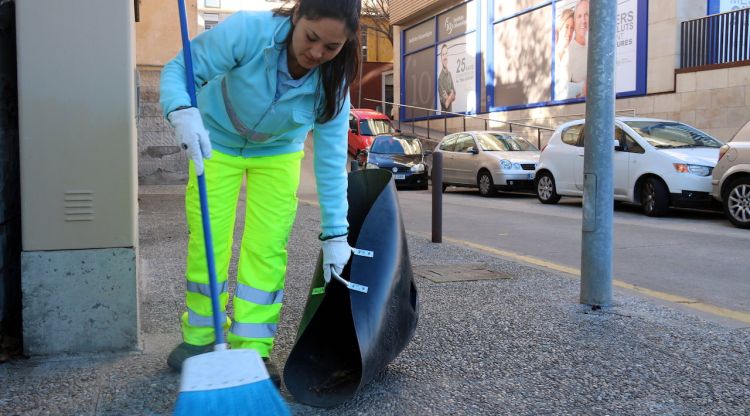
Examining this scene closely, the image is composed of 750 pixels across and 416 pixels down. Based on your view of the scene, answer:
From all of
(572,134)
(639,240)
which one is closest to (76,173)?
(639,240)

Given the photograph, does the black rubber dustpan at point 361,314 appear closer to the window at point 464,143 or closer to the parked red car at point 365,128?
the window at point 464,143

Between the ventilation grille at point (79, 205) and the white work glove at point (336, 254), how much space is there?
0.99m

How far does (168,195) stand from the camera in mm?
11766

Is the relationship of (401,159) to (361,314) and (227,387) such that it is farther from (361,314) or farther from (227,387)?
(227,387)

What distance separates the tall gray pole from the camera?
13.1ft

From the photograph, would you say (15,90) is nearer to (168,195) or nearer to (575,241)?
(575,241)

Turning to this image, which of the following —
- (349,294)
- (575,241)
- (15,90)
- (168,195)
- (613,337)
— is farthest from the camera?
(168,195)

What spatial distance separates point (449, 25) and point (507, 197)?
1329 cm

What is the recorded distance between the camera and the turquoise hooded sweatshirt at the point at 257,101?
2.58 m

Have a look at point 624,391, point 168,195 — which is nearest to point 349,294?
point 624,391

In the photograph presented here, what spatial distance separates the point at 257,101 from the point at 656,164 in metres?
8.63

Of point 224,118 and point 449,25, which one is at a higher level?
point 449,25

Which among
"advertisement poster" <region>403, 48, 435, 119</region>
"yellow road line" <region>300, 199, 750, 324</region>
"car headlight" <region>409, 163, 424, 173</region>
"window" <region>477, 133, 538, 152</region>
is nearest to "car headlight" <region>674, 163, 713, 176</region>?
"yellow road line" <region>300, 199, 750, 324</region>

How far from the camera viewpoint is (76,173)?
2877 millimetres
